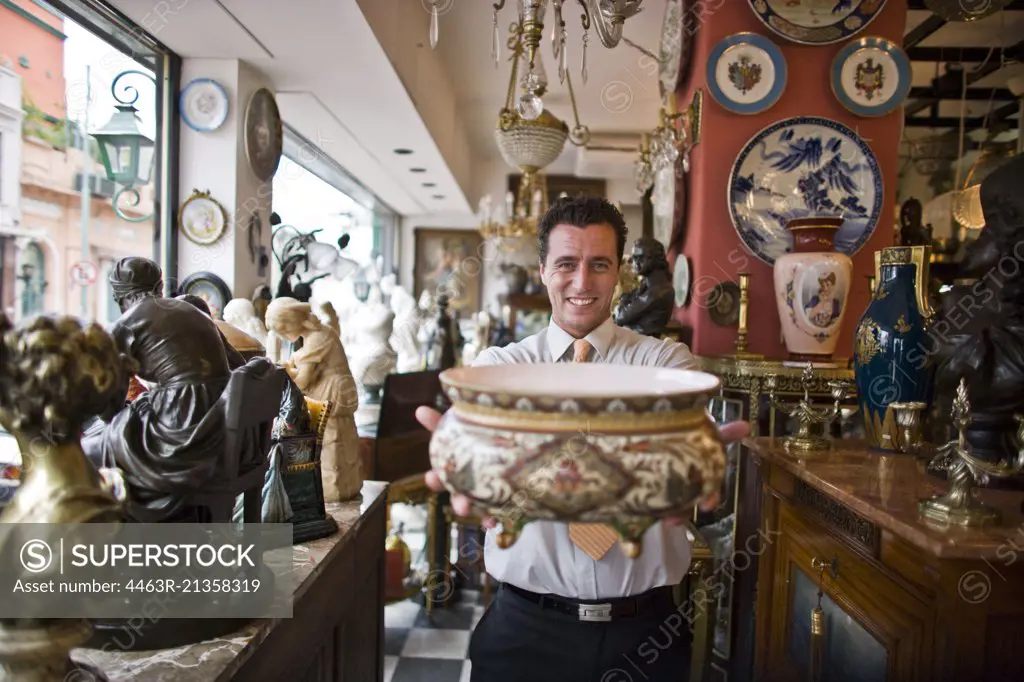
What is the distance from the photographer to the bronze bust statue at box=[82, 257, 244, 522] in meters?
1.13

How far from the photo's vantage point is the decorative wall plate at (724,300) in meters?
3.35

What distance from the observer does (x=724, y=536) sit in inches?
119

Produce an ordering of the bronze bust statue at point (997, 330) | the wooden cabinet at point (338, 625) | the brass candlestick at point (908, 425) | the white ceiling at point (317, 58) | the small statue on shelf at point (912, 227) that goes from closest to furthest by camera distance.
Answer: the wooden cabinet at point (338, 625) < the bronze bust statue at point (997, 330) < the brass candlestick at point (908, 425) < the white ceiling at point (317, 58) < the small statue on shelf at point (912, 227)

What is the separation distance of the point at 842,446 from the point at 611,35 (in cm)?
161

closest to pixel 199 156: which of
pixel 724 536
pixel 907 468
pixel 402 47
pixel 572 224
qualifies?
pixel 402 47

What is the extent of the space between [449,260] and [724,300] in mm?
8100

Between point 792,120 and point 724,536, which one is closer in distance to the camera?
point 724,536

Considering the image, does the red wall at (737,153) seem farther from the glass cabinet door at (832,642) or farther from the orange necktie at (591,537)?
the orange necktie at (591,537)

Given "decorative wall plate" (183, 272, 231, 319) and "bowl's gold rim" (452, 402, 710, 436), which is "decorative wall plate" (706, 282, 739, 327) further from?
"bowl's gold rim" (452, 402, 710, 436)

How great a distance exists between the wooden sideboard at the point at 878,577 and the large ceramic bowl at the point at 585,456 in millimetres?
900

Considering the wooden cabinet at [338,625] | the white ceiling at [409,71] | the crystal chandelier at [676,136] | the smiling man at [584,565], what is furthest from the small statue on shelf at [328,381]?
the crystal chandelier at [676,136]

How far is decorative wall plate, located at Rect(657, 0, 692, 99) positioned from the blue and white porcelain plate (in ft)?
2.51

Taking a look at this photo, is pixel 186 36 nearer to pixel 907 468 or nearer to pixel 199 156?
pixel 199 156

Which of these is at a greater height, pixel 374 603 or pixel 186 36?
pixel 186 36
